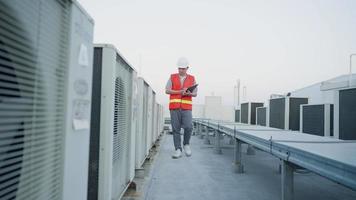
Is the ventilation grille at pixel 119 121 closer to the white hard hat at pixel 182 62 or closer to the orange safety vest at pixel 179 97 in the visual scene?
the orange safety vest at pixel 179 97

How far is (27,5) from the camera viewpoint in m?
1.22

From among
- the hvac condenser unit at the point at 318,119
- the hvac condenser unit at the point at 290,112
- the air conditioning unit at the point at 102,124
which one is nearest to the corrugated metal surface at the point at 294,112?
the hvac condenser unit at the point at 290,112

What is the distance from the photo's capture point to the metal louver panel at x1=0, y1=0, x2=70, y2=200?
1114 mm

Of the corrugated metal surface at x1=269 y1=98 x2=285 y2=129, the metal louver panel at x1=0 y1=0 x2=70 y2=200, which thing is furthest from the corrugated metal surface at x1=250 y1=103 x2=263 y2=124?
the metal louver panel at x1=0 y1=0 x2=70 y2=200

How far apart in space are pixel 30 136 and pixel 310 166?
2.05 meters

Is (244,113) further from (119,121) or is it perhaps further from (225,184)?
(119,121)

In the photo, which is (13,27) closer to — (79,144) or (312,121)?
(79,144)

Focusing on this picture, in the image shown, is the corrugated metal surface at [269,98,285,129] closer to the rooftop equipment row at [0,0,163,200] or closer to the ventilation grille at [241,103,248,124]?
the ventilation grille at [241,103,248,124]

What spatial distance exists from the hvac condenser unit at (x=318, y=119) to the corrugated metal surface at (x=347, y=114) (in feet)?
2.34

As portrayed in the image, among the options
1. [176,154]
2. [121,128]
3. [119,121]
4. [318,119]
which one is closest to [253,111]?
[318,119]

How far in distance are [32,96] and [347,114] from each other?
4.26 metres

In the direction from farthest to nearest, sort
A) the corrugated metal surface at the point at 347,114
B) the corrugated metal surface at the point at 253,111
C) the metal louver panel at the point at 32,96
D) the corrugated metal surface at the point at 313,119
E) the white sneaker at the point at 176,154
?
the corrugated metal surface at the point at 253,111, the corrugated metal surface at the point at 313,119, the white sneaker at the point at 176,154, the corrugated metal surface at the point at 347,114, the metal louver panel at the point at 32,96

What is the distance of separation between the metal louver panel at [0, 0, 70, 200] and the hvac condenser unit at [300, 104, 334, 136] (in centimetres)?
472

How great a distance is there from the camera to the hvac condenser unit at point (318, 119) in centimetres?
511
